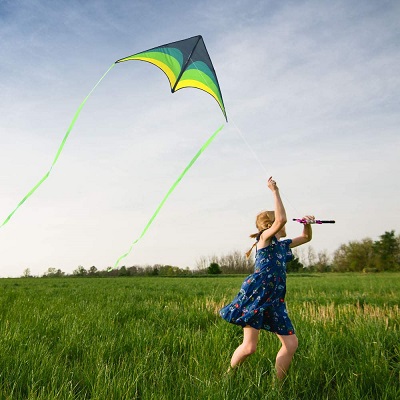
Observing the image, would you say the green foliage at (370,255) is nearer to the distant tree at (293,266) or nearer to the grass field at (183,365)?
the distant tree at (293,266)

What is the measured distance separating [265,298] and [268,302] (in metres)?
0.04

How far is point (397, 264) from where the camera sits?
206 feet

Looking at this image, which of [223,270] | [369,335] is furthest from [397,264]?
[369,335]

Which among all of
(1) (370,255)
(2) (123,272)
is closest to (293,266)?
(1) (370,255)

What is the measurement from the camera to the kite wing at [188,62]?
513cm

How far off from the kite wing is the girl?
193 centimetres

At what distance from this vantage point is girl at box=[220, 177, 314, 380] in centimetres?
323

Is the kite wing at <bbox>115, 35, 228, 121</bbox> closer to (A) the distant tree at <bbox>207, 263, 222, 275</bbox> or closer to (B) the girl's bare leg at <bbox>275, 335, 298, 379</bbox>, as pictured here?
(B) the girl's bare leg at <bbox>275, 335, 298, 379</bbox>

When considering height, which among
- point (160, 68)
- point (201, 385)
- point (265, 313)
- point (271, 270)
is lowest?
point (201, 385)

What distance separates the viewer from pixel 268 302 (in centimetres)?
330

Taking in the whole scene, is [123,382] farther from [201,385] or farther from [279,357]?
[279,357]

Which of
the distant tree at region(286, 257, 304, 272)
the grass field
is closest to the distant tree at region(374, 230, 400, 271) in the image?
the distant tree at region(286, 257, 304, 272)

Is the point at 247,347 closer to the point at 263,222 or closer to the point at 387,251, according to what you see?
the point at 263,222

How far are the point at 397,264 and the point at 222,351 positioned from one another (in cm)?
6696
